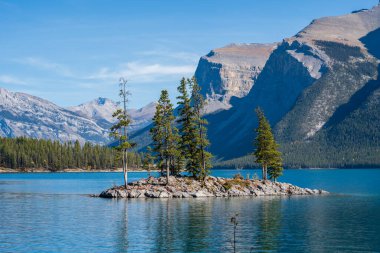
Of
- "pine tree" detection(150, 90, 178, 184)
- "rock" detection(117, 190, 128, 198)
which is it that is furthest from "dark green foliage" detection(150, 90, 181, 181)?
"rock" detection(117, 190, 128, 198)

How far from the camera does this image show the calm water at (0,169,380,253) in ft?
165

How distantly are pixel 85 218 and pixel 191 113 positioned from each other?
4906 cm

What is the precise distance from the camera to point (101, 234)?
56812 millimetres

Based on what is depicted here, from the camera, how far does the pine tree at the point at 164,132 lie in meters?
111

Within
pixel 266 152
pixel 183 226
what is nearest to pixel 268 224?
pixel 183 226

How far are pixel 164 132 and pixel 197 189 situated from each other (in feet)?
44.2

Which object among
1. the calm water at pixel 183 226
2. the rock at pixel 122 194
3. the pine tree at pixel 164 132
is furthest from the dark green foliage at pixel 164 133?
the calm water at pixel 183 226

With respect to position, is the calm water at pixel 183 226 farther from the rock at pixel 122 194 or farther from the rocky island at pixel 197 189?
the rocky island at pixel 197 189

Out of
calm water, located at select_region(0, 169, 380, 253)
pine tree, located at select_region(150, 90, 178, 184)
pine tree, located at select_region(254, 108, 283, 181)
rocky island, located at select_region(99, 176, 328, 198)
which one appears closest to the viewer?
calm water, located at select_region(0, 169, 380, 253)

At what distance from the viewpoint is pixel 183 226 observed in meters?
63.3

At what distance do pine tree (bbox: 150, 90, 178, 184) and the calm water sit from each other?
17.8 meters

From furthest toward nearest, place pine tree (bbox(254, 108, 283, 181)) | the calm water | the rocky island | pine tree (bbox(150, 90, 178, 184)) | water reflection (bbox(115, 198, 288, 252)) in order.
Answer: pine tree (bbox(254, 108, 283, 181)) < pine tree (bbox(150, 90, 178, 184)) < the rocky island < water reflection (bbox(115, 198, 288, 252)) < the calm water

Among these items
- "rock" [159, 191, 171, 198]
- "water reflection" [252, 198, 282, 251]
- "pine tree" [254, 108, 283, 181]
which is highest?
"pine tree" [254, 108, 283, 181]

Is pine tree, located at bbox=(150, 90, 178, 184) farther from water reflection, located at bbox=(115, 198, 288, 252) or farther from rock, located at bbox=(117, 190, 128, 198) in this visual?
water reflection, located at bbox=(115, 198, 288, 252)
